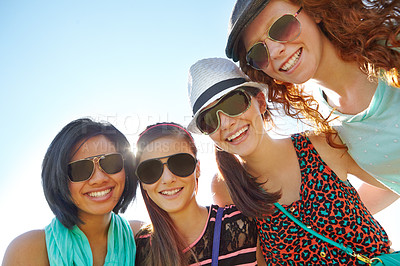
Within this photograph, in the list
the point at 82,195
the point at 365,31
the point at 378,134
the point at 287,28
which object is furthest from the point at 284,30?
the point at 82,195

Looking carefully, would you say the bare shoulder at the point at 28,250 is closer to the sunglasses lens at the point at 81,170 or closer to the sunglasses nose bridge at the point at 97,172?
the sunglasses lens at the point at 81,170

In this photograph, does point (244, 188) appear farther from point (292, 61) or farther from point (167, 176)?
point (292, 61)

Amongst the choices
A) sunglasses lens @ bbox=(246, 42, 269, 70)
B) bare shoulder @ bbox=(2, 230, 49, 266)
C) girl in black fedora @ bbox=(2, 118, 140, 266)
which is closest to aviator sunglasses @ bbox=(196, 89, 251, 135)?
sunglasses lens @ bbox=(246, 42, 269, 70)

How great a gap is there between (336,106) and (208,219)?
1607 millimetres

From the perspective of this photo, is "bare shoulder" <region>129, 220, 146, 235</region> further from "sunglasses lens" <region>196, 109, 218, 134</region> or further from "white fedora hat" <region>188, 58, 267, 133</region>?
"sunglasses lens" <region>196, 109, 218, 134</region>

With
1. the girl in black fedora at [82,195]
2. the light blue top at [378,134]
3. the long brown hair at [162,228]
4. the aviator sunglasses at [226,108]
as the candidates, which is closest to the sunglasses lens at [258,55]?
the aviator sunglasses at [226,108]

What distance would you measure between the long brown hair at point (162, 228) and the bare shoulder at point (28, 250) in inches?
35.5

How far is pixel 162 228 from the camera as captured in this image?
2727mm

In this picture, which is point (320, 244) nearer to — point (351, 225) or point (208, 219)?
point (351, 225)

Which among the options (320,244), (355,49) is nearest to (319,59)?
(355,49)

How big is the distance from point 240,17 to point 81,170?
1.96 meters

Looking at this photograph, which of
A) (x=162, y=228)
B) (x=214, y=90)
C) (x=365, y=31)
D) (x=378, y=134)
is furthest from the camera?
(x=162, y=228)

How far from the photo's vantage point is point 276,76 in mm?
2684

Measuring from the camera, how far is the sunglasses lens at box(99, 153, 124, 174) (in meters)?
2.76
